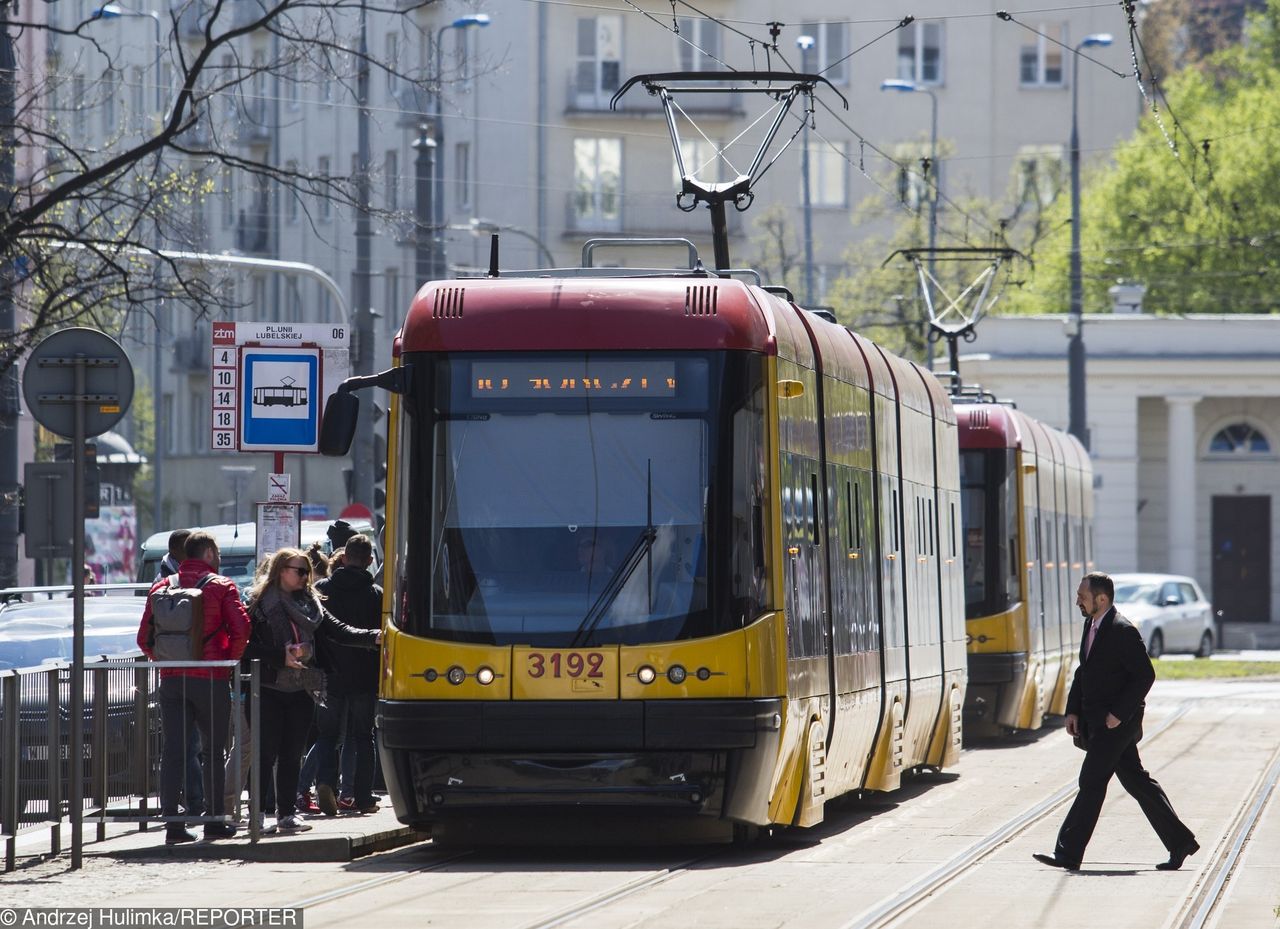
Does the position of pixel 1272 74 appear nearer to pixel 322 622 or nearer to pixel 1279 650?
pixel 1279 650

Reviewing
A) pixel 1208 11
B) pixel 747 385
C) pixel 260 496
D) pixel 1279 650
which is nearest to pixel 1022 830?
pixel 747 385

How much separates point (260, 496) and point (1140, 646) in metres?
49.0

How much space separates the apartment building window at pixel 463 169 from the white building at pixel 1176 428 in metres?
12.1

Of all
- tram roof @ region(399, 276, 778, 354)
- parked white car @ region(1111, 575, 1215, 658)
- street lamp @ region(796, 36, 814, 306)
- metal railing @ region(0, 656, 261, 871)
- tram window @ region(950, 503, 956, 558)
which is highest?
street lamp @ region(796, 36, 814, 306)

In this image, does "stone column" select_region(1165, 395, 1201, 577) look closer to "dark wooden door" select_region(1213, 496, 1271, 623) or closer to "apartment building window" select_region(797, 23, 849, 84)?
"dark wooden door" select_region(1213, 496, 1271, 623)

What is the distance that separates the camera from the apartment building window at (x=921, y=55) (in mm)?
66500

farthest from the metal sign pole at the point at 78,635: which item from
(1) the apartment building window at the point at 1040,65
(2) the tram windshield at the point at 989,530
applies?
(1) the apartment building window at the point at 1040,65

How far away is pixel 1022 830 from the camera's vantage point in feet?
50.4

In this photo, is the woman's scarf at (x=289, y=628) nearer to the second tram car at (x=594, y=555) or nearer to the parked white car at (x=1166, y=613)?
the second tram car at (x=594, y=555)

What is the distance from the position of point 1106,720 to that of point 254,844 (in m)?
4.32

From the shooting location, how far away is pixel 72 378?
1322 cm

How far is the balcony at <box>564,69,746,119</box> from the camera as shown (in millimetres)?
60438

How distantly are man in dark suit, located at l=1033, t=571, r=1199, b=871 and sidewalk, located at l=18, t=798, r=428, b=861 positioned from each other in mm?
3554

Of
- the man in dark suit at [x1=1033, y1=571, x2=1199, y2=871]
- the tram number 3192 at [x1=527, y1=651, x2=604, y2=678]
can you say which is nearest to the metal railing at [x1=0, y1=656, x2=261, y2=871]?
the tram number 3192 at [x1=527, y1=651, x2=604, y2=678]
